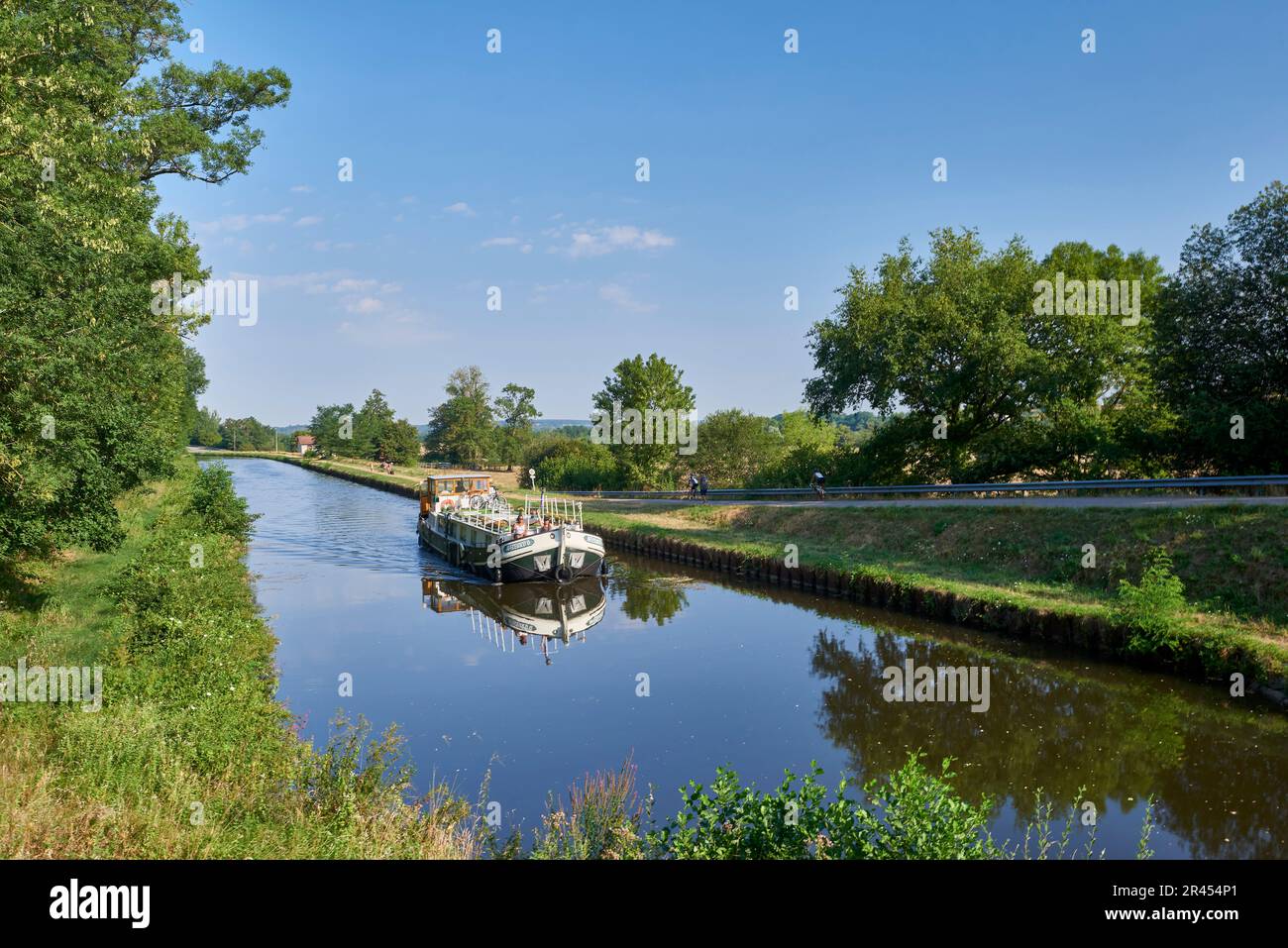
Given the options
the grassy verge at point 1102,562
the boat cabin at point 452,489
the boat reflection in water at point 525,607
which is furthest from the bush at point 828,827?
the boat cabin at point 452,489

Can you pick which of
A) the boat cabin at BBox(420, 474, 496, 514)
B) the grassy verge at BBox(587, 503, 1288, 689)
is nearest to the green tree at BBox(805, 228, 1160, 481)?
the grassy verge at BBox(587, 503, 1288, 689)

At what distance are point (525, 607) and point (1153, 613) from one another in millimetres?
18716

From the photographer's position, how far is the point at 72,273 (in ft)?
50.1

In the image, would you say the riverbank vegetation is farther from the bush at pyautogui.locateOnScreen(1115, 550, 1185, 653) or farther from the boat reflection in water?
the boat reflection in water

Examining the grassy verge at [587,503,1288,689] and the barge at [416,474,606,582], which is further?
the barge at [416,474,606,582]

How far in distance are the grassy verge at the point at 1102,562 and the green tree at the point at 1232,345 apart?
19.6ft

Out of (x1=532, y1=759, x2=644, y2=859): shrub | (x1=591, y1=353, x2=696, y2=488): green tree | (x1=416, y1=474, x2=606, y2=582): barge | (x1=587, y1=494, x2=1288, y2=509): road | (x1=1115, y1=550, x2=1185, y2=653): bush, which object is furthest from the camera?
(x1=591, y1=353, x2=696, y2=488): green tree

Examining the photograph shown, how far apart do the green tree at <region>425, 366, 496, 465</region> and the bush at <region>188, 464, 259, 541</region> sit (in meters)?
71.7

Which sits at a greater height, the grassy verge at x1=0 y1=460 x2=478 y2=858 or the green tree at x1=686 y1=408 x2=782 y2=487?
the green tree at x1=686 y1=408 x2=782 y2=487

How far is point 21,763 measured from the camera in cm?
896

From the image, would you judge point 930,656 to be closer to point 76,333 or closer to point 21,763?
point 21,763

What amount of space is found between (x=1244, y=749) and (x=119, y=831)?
15742mm

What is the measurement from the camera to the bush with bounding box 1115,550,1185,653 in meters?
17.0
